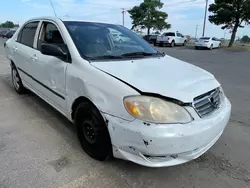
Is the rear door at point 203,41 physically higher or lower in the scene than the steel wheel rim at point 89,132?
lower

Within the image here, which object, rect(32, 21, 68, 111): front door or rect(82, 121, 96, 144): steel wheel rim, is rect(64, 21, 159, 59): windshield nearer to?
rect(32, 21, 68, 111): front door

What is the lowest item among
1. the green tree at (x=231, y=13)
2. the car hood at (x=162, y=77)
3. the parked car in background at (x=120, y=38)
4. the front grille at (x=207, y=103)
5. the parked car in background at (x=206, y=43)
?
the parked car in background at (x=206, y=43)

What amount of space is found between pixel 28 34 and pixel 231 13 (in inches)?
1004

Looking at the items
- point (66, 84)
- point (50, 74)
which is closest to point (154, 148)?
point (66, 84)

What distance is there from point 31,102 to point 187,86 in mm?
3282

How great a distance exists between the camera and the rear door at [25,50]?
153 inches

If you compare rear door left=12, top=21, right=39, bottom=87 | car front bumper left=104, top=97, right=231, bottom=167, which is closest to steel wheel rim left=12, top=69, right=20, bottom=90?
rear door left=12, top=21, right=39, bottom=87

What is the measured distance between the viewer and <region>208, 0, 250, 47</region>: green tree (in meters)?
24.3

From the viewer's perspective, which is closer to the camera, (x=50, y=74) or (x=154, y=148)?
(x=154, y=148)

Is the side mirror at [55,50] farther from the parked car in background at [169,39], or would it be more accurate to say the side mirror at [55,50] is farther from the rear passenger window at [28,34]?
the parked car in background at [169,39]

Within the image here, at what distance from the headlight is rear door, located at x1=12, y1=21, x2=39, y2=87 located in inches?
93.2

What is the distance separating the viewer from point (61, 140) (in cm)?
304

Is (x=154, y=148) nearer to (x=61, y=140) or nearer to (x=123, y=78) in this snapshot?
(x=123, y=78)

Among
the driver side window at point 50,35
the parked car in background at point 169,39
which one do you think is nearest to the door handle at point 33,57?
the driver side window at point 50,35
